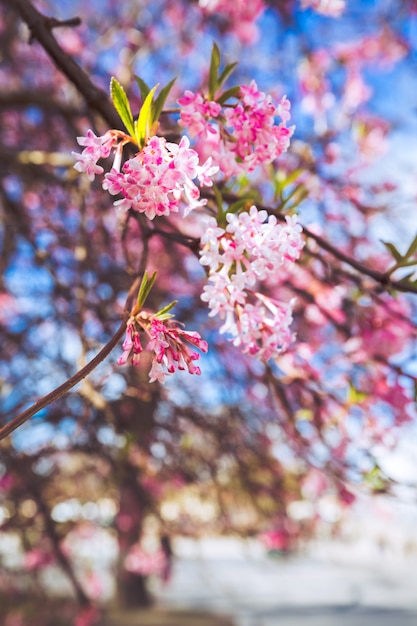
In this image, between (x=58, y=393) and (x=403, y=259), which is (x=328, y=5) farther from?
(x=58, y=393)

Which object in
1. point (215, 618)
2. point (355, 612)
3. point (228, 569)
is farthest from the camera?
point (228, 569)

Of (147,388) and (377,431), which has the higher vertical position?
(147,388)

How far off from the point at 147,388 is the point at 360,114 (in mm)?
2478

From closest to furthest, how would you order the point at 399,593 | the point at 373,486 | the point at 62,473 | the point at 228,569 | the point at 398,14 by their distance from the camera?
1. the point at 373,486
2. the point at 398,14
3. the point at 62,473
4. the point at 399,593
5. the point at 228,569

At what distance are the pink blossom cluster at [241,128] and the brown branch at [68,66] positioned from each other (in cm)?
13

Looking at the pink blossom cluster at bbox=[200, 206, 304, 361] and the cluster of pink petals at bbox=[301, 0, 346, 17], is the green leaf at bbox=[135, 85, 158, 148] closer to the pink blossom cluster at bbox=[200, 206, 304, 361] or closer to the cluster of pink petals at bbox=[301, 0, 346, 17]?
the pink blossom cluster at bbox=[200, 206, 304, 361]

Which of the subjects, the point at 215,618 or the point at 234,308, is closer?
the point at 234,308

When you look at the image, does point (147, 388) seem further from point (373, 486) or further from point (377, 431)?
point (373, 486)

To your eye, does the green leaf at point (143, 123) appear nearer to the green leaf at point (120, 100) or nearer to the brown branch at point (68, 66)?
the green leaf at point (120, 100)

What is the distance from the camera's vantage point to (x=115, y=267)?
109 inches

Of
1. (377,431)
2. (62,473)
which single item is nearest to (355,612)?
(62,473)

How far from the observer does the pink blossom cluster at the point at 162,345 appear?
862 millimetres

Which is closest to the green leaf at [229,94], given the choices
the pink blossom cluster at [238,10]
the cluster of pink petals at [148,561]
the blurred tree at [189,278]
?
the blurred tree at [189,278]

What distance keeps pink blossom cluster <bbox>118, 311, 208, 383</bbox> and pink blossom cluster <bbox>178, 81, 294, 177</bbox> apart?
0.37 metres
